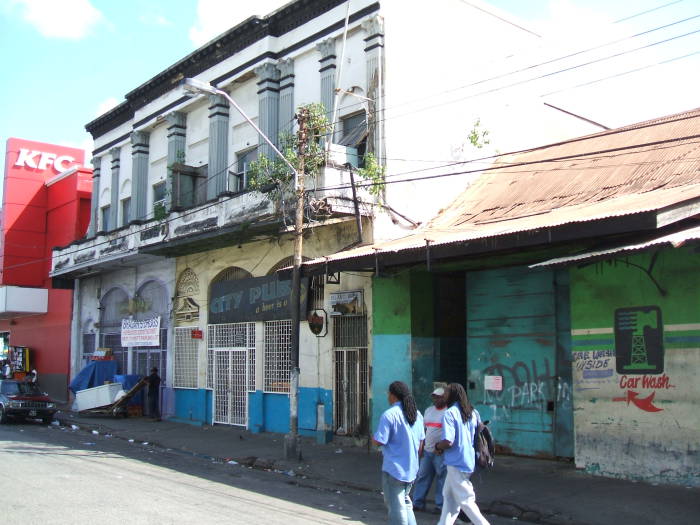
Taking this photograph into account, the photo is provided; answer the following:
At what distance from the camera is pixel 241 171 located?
20625 millimetres

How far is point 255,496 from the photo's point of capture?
33.0ft

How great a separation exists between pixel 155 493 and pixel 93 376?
50.3ft

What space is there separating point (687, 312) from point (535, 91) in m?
11.3

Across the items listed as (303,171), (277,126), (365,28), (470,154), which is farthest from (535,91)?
(303,171)

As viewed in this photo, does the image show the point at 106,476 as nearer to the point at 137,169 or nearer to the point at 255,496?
the point at 255,496

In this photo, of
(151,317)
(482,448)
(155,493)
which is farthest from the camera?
(151,317)

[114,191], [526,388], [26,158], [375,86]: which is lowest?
[526,388]

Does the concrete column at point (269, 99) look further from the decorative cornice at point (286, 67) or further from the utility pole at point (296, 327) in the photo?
the utility pole at point (296, 327)

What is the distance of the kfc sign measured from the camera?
3212cm

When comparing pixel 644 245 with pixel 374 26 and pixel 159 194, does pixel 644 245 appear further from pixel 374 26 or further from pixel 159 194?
pixel 159 194

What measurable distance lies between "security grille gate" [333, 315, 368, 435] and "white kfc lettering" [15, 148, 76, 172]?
22432 mm

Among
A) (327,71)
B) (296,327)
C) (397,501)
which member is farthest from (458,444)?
(327,71)

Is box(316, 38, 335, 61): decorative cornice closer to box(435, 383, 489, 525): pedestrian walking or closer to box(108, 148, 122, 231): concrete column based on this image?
box(435, 383, 489, 525): pedestrian walking

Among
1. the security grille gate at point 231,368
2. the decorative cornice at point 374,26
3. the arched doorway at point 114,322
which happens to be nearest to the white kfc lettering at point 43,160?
the arched doorway at point 114,322
